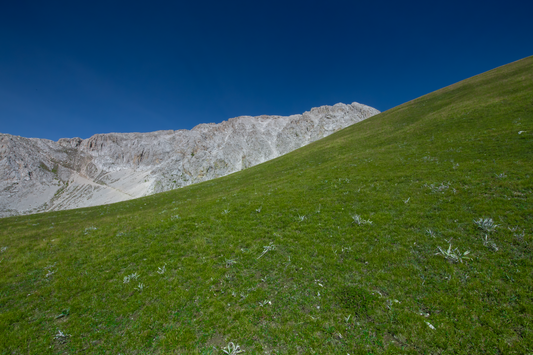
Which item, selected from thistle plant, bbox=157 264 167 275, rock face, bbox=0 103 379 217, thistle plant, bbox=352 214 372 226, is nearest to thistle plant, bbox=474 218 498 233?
thistle plant, bbox=352 214 372 226

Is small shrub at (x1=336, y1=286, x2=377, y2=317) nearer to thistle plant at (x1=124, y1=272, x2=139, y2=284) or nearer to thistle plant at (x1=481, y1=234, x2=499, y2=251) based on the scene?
thistle plant at (x1=481, y1=234, x2=499, y2=251)

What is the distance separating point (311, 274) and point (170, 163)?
552 feet

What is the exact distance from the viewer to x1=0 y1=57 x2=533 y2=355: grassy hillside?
7.27 metres

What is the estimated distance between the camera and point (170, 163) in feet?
516

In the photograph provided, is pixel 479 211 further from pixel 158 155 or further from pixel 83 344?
pixel 158 155

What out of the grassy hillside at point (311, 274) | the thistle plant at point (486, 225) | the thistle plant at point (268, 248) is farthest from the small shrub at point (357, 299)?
the thistle plant at point (486, 225)

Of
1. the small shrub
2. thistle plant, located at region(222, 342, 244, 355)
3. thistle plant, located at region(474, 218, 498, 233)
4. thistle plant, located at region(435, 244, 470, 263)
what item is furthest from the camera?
thistle plant, located at region(474, 218, 498, 233)

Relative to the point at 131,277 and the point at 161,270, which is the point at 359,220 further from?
the point at 131,277

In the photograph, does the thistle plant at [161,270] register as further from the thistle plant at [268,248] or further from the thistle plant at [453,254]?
the thistle plant at [453,254]

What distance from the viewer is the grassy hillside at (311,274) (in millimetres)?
7266

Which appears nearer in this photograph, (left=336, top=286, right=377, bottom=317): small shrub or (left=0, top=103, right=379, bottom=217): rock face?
(left=336, top=286, right=377, bottom=317): small shrub

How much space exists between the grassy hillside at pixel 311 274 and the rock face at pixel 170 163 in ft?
430

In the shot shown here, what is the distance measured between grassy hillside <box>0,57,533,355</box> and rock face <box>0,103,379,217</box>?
13112cm

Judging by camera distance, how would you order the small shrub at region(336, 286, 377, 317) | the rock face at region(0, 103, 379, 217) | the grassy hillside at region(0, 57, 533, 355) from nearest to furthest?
the grassy hillside at region(0, 57, 533, 355), the small shrub at region(336, 286, 377, 317), the rock face at region(0, 103, 379, 217)
